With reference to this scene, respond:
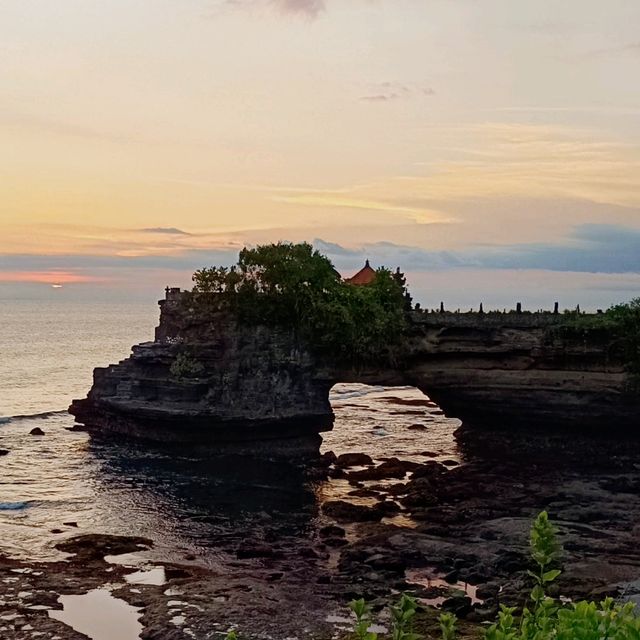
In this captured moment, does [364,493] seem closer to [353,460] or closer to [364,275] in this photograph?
[353,460]

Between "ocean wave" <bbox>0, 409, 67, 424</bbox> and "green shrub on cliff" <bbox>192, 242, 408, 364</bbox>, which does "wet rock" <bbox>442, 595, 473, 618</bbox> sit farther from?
"ocean wave" <bbox>0, 409, 67, 424</bbox>

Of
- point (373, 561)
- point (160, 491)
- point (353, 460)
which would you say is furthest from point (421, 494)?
point (160, 491)

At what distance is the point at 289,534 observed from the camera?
35062 millimetres

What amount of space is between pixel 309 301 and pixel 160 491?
15041 millimetres

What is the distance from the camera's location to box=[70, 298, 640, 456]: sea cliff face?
4741 centimetres

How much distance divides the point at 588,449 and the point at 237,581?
2844 cm

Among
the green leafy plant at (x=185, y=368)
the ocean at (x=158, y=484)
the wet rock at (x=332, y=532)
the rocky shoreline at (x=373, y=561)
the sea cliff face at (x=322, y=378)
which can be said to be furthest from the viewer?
the green leafy plant at (x=185, y=368)

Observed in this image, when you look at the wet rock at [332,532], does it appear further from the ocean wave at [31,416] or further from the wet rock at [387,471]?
the ocean wave at [31,416]

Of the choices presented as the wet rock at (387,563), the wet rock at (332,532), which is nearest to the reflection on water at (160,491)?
the wet rock at (332,532)

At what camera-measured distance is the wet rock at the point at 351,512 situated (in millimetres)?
37344

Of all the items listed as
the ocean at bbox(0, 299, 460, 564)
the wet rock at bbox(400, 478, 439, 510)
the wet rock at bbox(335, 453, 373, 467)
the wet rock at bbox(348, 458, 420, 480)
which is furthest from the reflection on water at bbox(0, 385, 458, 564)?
the wet rock at bbox(400, 478, 439, 510)

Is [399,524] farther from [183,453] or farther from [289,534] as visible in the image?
[183,453]

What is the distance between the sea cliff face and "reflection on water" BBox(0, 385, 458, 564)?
96.0 inches

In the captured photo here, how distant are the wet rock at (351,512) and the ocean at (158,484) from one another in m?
0.98
